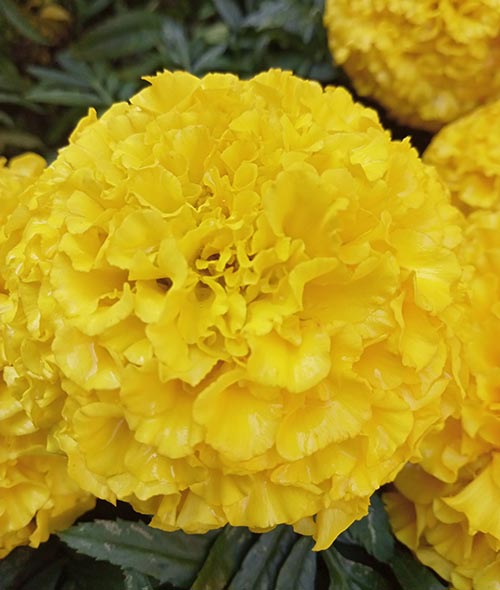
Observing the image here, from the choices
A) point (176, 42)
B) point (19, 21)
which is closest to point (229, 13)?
point (176, 42)

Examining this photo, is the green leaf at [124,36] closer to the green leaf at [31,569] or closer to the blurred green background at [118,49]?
the blurred green background at [118,49]

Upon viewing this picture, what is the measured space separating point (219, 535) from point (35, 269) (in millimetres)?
384

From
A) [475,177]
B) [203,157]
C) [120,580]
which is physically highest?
[203,157]

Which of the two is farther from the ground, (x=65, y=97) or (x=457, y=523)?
(x=65, y=97)

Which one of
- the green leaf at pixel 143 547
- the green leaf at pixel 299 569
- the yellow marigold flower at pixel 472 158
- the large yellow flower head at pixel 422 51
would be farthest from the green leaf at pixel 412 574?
the large yellow flower head at pixel 422 51

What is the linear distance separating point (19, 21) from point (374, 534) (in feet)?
3.17

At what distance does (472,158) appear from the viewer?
43.4 inches

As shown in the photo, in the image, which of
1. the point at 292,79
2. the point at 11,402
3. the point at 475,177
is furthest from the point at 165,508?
the point at 475,177

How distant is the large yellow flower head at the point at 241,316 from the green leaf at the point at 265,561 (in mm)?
176

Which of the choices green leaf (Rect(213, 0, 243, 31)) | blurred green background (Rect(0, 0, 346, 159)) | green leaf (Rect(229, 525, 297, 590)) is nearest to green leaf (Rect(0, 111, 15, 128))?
blurred green background (Rect(0, 0, 346, 159))

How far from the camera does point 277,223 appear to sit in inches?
26.0

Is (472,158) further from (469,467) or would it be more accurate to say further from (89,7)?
(89,7)

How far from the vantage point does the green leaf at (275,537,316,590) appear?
0.89 m

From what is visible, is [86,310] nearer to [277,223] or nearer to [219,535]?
[277,223]
